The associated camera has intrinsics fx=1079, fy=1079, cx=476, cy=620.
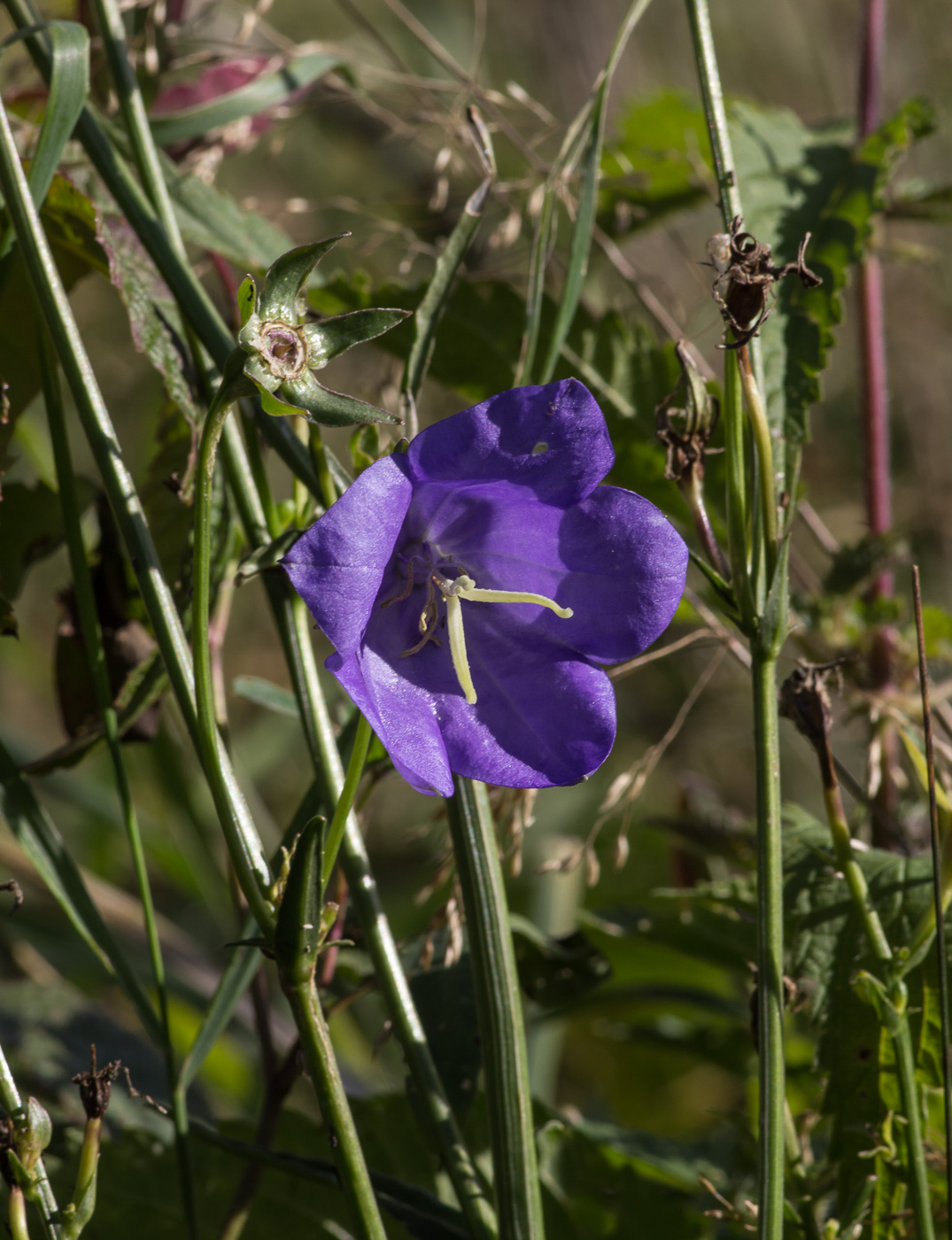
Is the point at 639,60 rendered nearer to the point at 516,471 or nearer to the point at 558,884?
the point at 558,884

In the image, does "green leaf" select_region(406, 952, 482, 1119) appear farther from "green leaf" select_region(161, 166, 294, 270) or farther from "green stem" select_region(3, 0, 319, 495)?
"green leaf" select_region(161, 166, 294, 270)

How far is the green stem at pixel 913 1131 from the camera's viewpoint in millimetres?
502

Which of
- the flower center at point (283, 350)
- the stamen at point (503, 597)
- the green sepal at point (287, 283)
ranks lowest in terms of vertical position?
the stamen at point (503, 597)

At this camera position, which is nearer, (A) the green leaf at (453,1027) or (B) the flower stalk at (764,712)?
(B) the flower stalk at (764,712)

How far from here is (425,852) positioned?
249cm

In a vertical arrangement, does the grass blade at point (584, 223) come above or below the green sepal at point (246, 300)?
above

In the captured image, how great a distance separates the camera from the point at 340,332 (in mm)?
410

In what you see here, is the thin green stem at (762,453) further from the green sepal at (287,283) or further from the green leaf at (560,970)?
the green leaf at (560,970)

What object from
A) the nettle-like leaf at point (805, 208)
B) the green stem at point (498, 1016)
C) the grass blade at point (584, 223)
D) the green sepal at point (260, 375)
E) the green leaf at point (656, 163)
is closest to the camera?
the green sepal at point (260, 375)

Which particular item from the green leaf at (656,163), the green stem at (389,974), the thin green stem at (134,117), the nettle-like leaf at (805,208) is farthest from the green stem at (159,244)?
the green leaf at (656,163)

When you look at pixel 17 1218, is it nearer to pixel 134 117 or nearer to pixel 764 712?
pixel 764 712

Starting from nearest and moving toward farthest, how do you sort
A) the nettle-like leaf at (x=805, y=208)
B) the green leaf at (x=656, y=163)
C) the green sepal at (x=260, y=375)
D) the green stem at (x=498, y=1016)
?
the green sepal at (x=260, y=375) → the green stem at (x=498, y=1016) → the nettle-like leaf at (x=805, y=208) → the green leaf at (x=656, y=163)

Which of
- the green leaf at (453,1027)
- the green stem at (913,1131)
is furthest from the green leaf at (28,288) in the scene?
the green stem at (913,1131)

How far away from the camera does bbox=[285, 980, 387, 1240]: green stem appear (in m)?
0.42
